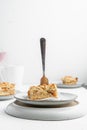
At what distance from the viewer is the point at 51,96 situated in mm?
980

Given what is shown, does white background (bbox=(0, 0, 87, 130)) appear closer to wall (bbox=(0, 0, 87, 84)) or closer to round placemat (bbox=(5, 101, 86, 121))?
wall (bbox=(0, 0, 87, 84))

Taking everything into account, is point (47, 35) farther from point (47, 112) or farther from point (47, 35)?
point (47, 112)

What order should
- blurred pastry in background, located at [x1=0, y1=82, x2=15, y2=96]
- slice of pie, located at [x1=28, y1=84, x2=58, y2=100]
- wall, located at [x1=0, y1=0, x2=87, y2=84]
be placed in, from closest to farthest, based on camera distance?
slice of pie, located at [x1=28, y1=84, x2=58, y2=100] < blurred pastry in background, located at [x1=0, y1=82, x2=15, y2=96] < wall, located at [x1=0, y1=0, x2=87, y2=84]

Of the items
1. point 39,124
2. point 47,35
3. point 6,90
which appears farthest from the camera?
point 47,35

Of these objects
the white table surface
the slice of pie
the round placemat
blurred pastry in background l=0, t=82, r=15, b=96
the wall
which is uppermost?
the wall

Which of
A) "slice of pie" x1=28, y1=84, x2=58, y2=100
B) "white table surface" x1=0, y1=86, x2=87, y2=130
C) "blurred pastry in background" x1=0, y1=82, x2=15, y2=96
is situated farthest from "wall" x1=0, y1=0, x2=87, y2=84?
"white table surface" x1=0, y1=86, x2=87, y2=130

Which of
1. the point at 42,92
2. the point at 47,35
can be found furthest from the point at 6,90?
the point at 47,35

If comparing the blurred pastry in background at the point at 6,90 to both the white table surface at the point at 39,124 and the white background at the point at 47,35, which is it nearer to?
the white table surface at the point at 39,124

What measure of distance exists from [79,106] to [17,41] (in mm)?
1603

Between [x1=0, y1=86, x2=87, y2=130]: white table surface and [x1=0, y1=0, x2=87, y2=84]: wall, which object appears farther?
[x1=0, y1=0, x2=87, y2=84]: wall

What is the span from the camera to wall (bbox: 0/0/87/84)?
2486 millimetres

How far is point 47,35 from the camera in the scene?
8.39ft

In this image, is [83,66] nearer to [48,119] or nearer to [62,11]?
[62,11]

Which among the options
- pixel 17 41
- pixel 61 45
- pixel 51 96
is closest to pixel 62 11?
pixel 61 45
